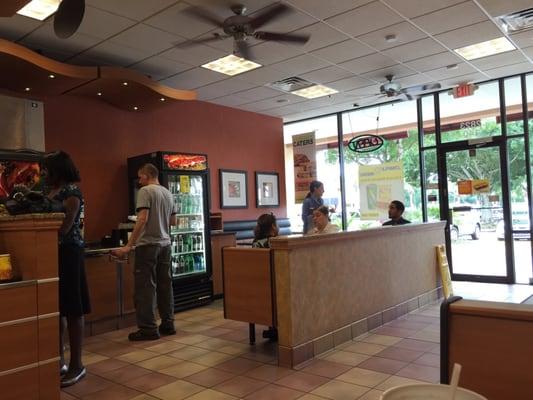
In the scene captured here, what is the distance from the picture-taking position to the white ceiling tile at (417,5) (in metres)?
4.28

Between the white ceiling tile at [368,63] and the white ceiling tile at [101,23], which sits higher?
the white ceiling tile at [368,63]

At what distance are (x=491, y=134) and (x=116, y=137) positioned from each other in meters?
5.79

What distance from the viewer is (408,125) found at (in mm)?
8117

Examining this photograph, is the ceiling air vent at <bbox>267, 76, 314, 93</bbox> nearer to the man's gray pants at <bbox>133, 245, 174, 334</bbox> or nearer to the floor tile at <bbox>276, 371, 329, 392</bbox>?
the man's gray pants at <bbox>133, 245, 174, 334</bbox>

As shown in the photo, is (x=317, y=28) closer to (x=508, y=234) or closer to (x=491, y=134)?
(x=491, y=134)

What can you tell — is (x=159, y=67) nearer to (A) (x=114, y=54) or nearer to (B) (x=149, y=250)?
(A) (x=114, y=54)

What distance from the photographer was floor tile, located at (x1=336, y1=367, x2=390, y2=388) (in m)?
3.22

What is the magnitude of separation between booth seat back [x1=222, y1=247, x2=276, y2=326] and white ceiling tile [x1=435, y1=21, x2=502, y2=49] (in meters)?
3.41

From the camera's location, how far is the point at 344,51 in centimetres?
548

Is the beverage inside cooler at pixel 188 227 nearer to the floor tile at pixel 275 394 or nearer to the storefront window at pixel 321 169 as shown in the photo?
the storefront window at pixel 321 169

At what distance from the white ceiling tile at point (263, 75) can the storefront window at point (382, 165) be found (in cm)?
269

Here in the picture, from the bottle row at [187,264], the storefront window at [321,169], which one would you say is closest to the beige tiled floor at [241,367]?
the bottle row at [187,264]

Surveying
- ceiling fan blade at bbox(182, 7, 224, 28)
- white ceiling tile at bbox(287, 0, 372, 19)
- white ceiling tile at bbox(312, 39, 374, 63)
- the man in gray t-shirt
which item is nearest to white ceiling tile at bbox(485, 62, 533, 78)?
white ceiling tile at bbox(312, 39, 374, 63)

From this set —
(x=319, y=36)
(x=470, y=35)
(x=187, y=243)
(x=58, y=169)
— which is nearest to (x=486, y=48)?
(x=470, y=35)
